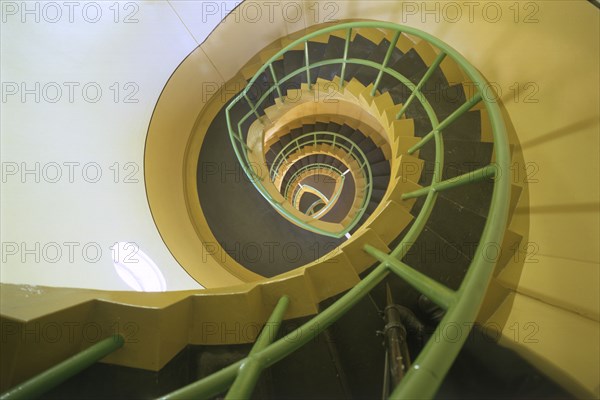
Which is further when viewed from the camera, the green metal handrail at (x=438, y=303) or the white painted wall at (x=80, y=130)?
the white painted wall at (x=80, y=130)

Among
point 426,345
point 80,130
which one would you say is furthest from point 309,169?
point 426,345

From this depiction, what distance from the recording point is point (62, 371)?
113 centimetres

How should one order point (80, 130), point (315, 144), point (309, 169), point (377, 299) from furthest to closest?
1. point (309, 169)
2. point (315, 144)
3. point (80, 130)
4. point (377, 299)

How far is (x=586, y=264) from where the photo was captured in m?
1.73

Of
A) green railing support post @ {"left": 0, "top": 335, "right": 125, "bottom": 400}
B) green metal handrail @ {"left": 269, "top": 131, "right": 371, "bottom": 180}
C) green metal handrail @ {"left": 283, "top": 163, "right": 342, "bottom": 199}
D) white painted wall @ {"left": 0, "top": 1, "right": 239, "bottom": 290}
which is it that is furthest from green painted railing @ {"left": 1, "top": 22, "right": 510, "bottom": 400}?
green metal handrail @ {"left": 283, "top": 163, "right": 342, "bottom": 199}

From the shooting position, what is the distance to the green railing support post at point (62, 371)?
40.3 inches

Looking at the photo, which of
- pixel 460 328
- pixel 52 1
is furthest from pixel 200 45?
pixel 460 328

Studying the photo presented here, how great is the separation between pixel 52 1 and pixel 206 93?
2.47 meters

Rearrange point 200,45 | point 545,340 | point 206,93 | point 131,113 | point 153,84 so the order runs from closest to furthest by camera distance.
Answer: point 545,340 < point 131,113 < point 153,84 < point 200,45 < point 206,93

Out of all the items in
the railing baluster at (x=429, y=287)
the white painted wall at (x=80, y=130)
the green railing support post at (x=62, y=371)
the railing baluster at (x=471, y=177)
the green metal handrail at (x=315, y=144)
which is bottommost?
the green railing support post at (x=62, y=371)

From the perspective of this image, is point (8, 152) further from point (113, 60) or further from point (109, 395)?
point (109, 395)

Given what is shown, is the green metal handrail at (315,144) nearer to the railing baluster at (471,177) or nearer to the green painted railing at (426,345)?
the railing baluster at (471,177)

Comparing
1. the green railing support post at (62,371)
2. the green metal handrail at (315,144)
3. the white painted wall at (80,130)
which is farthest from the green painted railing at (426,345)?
the green metal handrail at (315,144)

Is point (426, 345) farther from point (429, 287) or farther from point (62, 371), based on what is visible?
point (62, 371)
